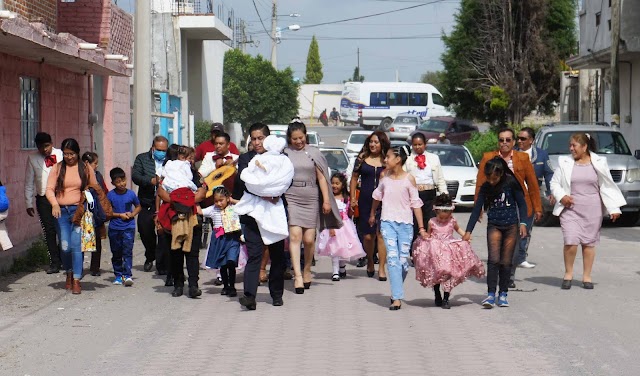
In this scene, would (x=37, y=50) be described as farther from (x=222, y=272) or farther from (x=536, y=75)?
(x=536, y=75)

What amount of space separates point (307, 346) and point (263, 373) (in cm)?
110

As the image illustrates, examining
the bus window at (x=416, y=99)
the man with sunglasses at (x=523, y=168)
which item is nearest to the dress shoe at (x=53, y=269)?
the man with sunglasses at (x=523, y=168)

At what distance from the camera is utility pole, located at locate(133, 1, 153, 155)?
63.3 feet

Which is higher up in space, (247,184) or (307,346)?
(247,184)

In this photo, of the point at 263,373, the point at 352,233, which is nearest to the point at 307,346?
the point at 263,373

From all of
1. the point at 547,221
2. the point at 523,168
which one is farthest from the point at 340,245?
the point at 547,221

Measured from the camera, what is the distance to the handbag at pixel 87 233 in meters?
12.5

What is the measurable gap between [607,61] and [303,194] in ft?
82.6

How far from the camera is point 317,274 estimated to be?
14.6m

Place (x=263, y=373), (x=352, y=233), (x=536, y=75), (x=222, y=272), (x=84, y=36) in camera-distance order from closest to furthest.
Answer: (x=263, y=373)
(x=222, y=272)
(x=352, y=233)
(x=84, y=36)
(x=536, y=75)

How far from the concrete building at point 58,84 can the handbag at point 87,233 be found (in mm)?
2180

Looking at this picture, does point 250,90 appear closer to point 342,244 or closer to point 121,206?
point 121,206

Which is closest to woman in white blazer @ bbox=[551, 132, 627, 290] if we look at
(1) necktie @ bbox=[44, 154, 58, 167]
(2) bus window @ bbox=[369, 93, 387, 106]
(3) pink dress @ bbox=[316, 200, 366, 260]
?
(3) pink dress @ bbox=[316, 200, 366, 260]

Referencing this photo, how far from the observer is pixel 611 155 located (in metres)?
22.4
